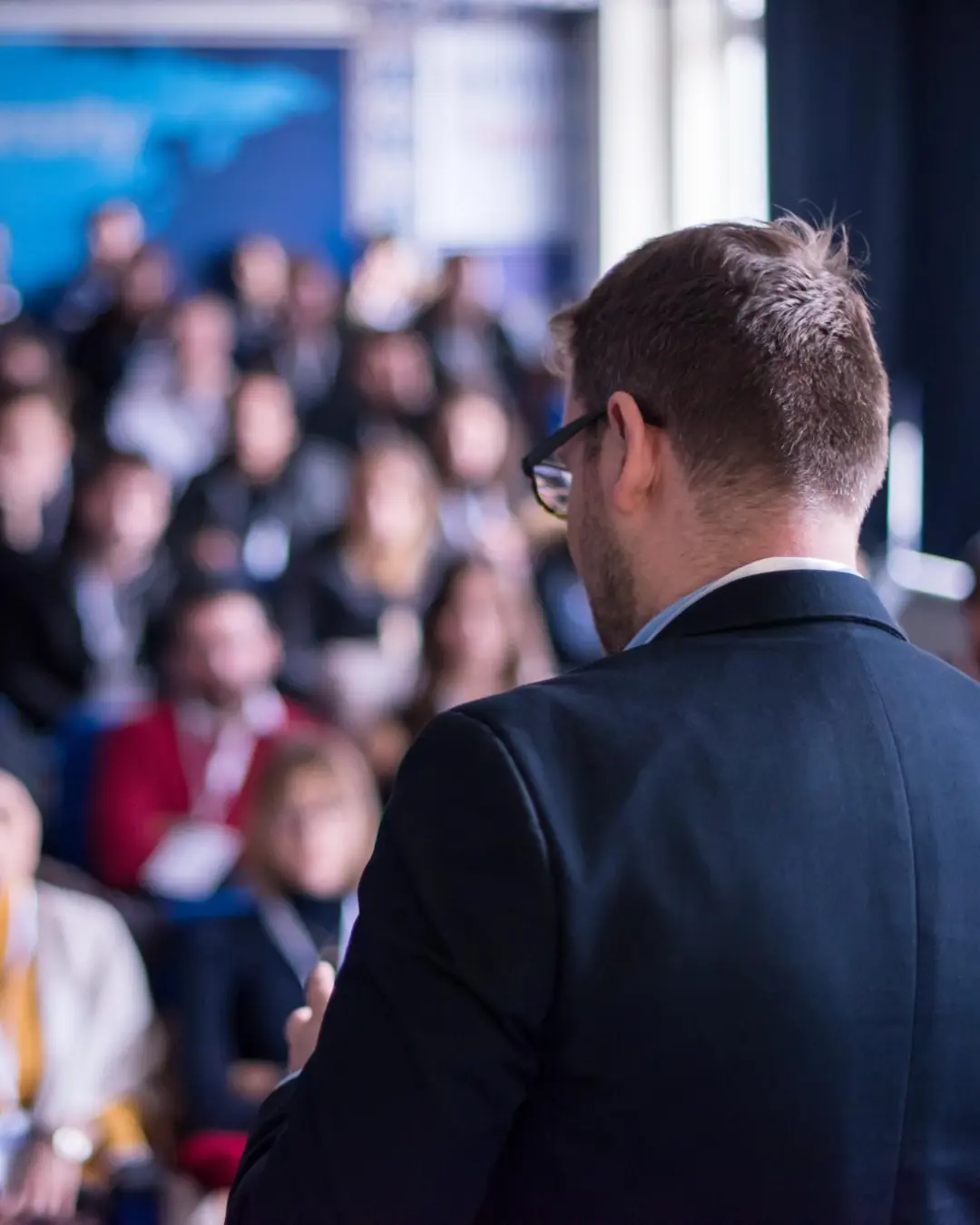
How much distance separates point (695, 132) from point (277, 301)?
7.07 feet

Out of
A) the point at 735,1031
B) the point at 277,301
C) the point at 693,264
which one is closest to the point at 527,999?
the point at 735,1031

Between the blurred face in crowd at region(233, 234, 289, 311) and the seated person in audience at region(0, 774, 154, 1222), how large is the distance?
12.2 feet

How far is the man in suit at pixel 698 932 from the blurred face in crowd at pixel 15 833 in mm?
1816

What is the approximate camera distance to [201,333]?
4.93 metres

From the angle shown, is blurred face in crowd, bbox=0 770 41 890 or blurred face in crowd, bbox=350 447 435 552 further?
blurred face in crowd, bbox=350 447 435 552

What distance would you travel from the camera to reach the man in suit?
28.0 inches

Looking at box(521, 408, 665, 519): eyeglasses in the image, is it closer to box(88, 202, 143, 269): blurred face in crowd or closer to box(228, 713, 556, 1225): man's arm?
box(228, 713, 556, 1225): man's arm

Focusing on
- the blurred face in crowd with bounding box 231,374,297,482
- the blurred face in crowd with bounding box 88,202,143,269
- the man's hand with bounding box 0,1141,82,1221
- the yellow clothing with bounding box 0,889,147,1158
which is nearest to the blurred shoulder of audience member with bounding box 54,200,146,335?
the blurred face in crowd with bounding box 88,202,143,269

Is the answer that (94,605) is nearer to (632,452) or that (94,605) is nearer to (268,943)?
(268,943)

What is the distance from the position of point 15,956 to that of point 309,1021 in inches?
67.9

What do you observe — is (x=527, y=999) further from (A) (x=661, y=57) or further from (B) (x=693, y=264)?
(A) (x=661, y=57)

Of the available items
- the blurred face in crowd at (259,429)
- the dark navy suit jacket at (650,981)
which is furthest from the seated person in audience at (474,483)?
the dark navy suit jacket at (650,981)

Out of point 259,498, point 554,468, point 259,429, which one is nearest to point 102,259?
point 259,429

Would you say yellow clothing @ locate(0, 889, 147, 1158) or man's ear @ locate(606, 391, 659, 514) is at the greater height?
man's ear @ locate(606, 391, 659, 514)
